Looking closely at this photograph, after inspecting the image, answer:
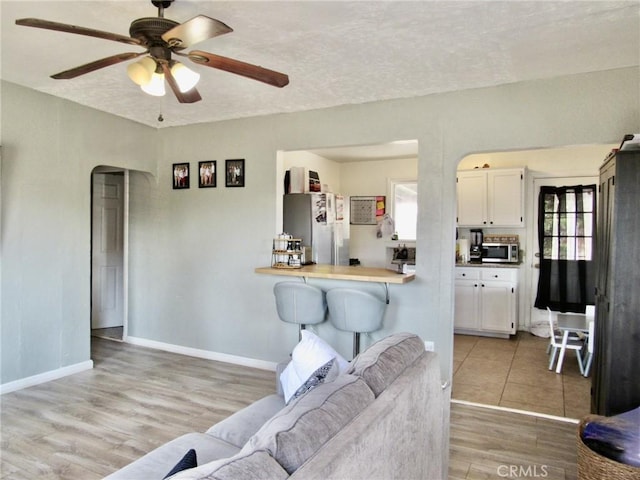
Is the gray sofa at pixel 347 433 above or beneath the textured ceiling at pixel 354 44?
beneath

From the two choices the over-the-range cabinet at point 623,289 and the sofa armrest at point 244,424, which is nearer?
the sofa armrest at point 244,424

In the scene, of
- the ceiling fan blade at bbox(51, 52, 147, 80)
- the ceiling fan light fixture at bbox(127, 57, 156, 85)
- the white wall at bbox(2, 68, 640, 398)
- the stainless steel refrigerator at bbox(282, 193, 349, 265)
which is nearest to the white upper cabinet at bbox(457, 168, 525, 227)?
the stainless steel refrigerator at bbox(282, 193, 349, 265)

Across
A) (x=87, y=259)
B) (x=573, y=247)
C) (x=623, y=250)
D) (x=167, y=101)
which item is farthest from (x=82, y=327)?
(x=573, y=247)

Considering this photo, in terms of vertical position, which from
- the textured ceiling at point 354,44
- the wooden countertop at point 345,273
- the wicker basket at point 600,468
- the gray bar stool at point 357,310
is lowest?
the wicker basket at point 600,468

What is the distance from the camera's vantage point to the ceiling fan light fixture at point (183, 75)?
7.45 ft

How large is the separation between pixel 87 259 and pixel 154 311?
102 cm

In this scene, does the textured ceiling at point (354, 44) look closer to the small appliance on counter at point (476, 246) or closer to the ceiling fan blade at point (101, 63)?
the ceiling fan blade at point (101, 63)

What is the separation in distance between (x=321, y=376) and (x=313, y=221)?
113 inches

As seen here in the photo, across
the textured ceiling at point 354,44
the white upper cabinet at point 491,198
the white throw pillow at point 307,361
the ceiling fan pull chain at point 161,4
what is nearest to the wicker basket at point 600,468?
the white throw pillow at point 307,361

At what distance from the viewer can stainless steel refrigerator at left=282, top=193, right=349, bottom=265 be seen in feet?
15.2

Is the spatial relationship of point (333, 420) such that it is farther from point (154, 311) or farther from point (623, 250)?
point (154, 311)

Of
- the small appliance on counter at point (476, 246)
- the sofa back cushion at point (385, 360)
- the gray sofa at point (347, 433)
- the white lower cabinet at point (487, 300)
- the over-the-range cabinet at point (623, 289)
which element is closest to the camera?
the gray sofa at point (347, 433)

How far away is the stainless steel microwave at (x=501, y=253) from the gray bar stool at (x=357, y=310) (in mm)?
2911

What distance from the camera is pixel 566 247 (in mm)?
5707
